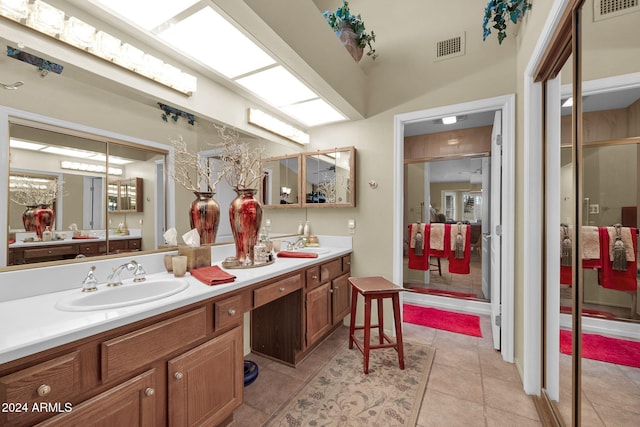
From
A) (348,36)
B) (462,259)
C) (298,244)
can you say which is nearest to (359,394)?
(298,244)

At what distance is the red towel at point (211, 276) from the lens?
1.34 meters

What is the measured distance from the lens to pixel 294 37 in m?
1.59

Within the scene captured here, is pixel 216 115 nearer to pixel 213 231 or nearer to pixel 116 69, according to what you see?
pixel 116 69

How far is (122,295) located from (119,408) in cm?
51

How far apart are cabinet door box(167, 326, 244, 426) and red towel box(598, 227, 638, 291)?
156 cm

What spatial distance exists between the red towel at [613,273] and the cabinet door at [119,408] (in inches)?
65.1

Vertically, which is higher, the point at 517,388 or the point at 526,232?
the point at 526,232

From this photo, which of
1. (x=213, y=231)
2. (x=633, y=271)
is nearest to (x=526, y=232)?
(x=633, y=271)

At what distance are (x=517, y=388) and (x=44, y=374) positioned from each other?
2.51 m

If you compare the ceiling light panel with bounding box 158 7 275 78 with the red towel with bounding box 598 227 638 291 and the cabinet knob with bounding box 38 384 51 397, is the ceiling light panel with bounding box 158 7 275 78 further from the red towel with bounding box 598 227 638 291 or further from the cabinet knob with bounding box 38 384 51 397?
the red towel with bounding box 598 227 638 291

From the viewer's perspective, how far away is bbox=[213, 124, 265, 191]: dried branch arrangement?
77.1 inches

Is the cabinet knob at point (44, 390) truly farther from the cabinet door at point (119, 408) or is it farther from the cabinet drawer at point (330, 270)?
the cabinet drawer at point (330, 270)

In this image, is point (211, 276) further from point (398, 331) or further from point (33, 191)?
point (398, 331)

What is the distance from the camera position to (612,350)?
0.91 metres
